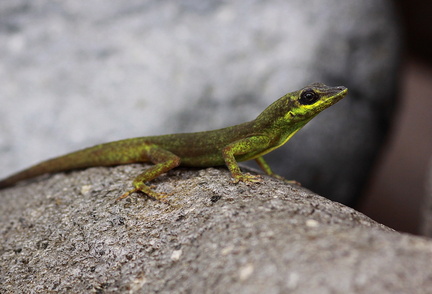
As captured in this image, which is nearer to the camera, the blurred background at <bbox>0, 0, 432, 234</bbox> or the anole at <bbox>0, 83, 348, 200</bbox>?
the anole at <bbox>0, 83, 348, 200</bbox>

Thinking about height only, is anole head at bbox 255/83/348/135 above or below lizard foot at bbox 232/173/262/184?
above

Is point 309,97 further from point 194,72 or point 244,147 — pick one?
point 194,72

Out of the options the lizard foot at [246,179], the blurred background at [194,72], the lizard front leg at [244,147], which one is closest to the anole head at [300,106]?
the lizard front leg at [244,147]

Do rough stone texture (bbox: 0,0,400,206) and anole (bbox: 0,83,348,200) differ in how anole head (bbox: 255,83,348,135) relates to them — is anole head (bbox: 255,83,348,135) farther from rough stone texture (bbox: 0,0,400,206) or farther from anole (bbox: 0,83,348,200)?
rough stone texture (bbox: 0,0,400,206)

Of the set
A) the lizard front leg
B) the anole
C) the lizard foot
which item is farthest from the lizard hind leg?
the lizard foot

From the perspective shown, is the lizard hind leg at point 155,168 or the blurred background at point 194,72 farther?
the blurred background at point 194,72

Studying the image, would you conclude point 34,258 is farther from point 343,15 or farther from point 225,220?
point 343,15

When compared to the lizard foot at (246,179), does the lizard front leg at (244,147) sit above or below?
above

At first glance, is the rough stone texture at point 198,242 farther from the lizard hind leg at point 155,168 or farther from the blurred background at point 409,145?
the blurred background at point 409,145
